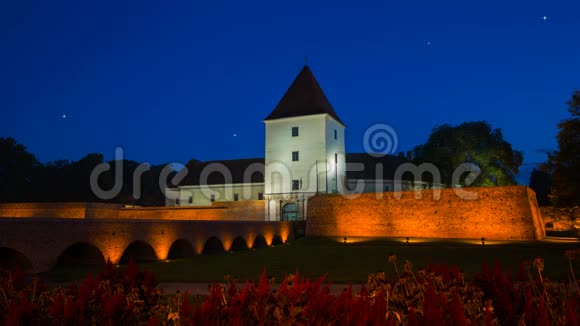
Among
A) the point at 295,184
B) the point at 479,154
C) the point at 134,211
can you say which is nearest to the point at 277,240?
the point at 295,184

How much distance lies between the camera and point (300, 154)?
4500 centimetres

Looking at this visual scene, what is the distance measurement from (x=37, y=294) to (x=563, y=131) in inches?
1046

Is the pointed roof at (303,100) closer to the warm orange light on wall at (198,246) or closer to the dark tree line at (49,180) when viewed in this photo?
the warm orange light on wall at (198,246)

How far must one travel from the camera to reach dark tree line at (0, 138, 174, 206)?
186 feet

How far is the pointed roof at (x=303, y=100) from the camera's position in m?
45.7

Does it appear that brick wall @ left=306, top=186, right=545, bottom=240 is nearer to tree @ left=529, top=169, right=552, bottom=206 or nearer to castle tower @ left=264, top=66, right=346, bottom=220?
castle tower @ left=264, top=66, right=346, bottom=220

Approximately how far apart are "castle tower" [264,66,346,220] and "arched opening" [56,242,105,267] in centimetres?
2443

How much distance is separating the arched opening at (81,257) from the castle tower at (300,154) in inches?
962

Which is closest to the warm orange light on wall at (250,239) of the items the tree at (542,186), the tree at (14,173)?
the tree at (14,173)

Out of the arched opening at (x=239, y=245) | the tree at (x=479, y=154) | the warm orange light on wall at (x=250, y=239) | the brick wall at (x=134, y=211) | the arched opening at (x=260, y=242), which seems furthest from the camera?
the tree at (x=479, y=154)

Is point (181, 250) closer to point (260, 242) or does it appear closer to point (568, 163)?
point (260, 242)

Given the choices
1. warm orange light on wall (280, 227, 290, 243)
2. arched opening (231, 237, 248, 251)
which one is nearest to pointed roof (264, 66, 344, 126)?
warm orange light on wall (280, 227, 290, 243)

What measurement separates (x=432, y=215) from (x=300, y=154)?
16521mm

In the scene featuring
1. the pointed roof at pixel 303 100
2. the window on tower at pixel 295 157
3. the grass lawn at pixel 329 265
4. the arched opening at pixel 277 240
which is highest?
the pointed roof at pixel 303 100
